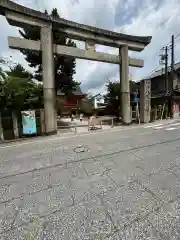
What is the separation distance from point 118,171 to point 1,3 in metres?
10.7

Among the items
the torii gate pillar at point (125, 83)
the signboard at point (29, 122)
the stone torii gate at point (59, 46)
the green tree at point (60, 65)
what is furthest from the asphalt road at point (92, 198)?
the green tree at point (60, 65)

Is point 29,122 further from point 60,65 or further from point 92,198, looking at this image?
point 60,65

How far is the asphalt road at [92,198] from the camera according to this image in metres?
2.09

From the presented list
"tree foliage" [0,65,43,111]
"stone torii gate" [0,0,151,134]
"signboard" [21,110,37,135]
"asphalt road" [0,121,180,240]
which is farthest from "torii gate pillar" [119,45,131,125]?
"asphalt road" [0,121,180,240]

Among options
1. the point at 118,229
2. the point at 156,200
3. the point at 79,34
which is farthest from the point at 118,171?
the point at 79,34

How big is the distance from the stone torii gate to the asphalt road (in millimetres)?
6184

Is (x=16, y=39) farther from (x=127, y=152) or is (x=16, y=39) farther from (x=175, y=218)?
(x=175, y=218)

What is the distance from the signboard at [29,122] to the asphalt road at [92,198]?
448cm

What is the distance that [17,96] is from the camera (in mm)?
9398

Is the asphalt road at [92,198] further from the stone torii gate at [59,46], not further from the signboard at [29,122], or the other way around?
the stone torii gate at [59,46]

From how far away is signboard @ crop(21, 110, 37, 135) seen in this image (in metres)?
9.35

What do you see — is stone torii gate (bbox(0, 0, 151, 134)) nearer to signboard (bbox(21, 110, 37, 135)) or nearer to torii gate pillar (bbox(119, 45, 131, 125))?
torii gate pillar (bbox(119, 45, 131, 125))

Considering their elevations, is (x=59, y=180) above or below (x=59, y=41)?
below

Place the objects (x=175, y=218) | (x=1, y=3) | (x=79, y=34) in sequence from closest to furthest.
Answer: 1. (x=175, y=218)
2. (x=1, y=3)
3. (x=79, y=34)
